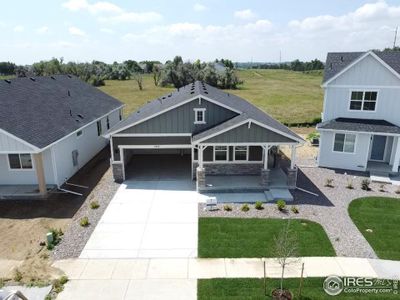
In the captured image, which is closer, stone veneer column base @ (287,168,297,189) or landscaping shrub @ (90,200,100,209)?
landscaping shrub @ (90,200,100,209)

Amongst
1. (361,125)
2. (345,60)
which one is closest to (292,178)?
(361,125)

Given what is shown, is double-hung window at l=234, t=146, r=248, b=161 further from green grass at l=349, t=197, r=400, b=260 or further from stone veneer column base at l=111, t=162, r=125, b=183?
stone veneer column base at l=111, t=162, r=125, b=183

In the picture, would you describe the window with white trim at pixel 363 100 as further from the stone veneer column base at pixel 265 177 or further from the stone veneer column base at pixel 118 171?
the stone veneer column base at pixel 118 171

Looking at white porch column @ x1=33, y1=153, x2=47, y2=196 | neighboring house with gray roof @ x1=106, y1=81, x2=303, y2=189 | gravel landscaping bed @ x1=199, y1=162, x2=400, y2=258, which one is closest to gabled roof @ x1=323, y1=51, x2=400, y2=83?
neighboring house with gray roof @ x1=106, y1=81, x2=303, y2=189

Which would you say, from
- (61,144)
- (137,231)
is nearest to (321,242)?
(137,231)

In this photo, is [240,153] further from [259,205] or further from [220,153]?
[259,205]

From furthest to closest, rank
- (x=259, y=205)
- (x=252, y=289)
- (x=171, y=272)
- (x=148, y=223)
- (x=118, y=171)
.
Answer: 1. (x=118, y=171)
2. (x=259, y=205)
3. (x=148, y=223)
4. (x=171, y=272)
5. (x=252, y=289)

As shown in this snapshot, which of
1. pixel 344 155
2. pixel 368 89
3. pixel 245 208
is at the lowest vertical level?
pixel 245 208

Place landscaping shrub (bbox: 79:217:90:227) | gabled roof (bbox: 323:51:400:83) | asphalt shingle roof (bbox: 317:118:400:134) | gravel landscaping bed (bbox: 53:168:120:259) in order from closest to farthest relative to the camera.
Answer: gravel landscaping bed (bbox: 53:168:120:259) < landscaping shrub (bbox: 79:217:90:227) < asphalt shingle roof (bbox: 317:118:400:134) < gabled roof (bbox: 323:51:400:83)
